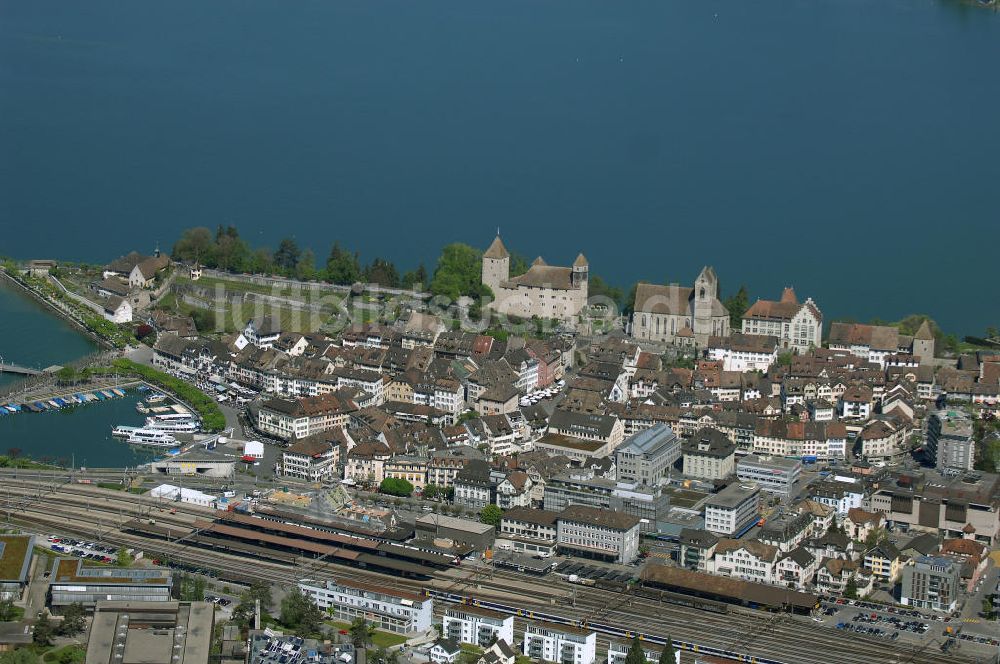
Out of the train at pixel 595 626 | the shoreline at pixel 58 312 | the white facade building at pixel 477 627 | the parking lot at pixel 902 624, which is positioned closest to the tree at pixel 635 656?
the train at pixel 595 626

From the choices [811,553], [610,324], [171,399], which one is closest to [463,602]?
[811,553]

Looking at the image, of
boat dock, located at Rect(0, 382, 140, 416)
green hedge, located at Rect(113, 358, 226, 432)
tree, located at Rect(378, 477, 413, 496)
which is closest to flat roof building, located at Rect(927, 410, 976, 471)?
tree, located at Rect(378, 477, 413, 496)

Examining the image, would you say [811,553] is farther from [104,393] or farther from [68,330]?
[68,330]

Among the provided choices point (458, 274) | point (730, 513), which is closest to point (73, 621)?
point (730, 513)

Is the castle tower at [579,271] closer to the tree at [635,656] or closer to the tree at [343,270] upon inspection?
the tree at [343,270]

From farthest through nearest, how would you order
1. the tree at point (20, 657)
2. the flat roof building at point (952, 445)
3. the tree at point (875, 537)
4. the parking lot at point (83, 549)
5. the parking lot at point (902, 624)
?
1. the flat roof building at point (952, 445)
2. the tree at point (875, 537)
3. the parking lot at point (83, 549)
4. the parking lot at point (902, 624)
5. the tree at point (20, 657)

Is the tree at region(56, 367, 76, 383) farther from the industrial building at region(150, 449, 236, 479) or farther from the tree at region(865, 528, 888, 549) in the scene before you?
the tree at region(865, 528, 888, 549)

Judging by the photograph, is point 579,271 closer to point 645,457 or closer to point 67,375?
point 645,457
